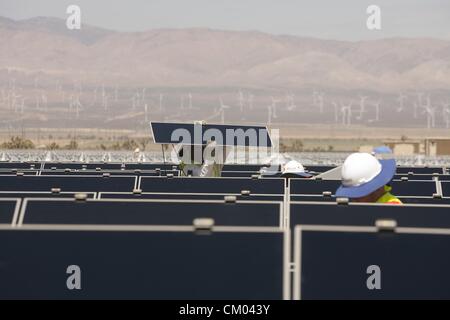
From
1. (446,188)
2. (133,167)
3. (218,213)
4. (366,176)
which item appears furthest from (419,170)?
(366,176)

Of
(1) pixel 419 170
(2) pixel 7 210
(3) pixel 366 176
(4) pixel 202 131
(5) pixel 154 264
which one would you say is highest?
(4) pixel 202 131

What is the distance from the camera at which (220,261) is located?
699 cm

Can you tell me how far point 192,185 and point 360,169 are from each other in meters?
6.78

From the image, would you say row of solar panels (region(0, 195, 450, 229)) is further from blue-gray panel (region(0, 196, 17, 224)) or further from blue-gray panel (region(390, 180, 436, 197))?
blue-gray panel (region(390, 180, 436, 197))

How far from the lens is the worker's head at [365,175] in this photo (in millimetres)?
9844

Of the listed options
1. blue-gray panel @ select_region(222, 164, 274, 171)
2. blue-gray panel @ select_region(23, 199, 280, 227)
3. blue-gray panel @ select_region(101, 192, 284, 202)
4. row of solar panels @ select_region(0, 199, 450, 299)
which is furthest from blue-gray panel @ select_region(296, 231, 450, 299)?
blue-gray panel @ select_region(222, 164, 274, 171)

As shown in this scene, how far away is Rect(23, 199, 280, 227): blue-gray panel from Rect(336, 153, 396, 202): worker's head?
0.79 m

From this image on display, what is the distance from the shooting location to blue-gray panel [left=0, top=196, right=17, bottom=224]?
35.7 feet

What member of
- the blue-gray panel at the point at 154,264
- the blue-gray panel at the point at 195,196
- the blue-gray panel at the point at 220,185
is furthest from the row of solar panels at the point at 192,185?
the blue-gray panel at the point at 154,264

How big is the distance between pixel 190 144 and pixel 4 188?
14.7 feet

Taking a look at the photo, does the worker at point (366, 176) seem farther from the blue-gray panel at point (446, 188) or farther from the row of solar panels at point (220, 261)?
the blue-gray panel at point (446, 188)

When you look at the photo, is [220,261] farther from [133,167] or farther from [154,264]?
[133,167]

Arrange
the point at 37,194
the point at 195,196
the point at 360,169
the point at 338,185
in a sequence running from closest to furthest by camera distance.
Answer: the point at 360,169 < the point at 195,196 < the point at 37,194 < the point at 338,185
